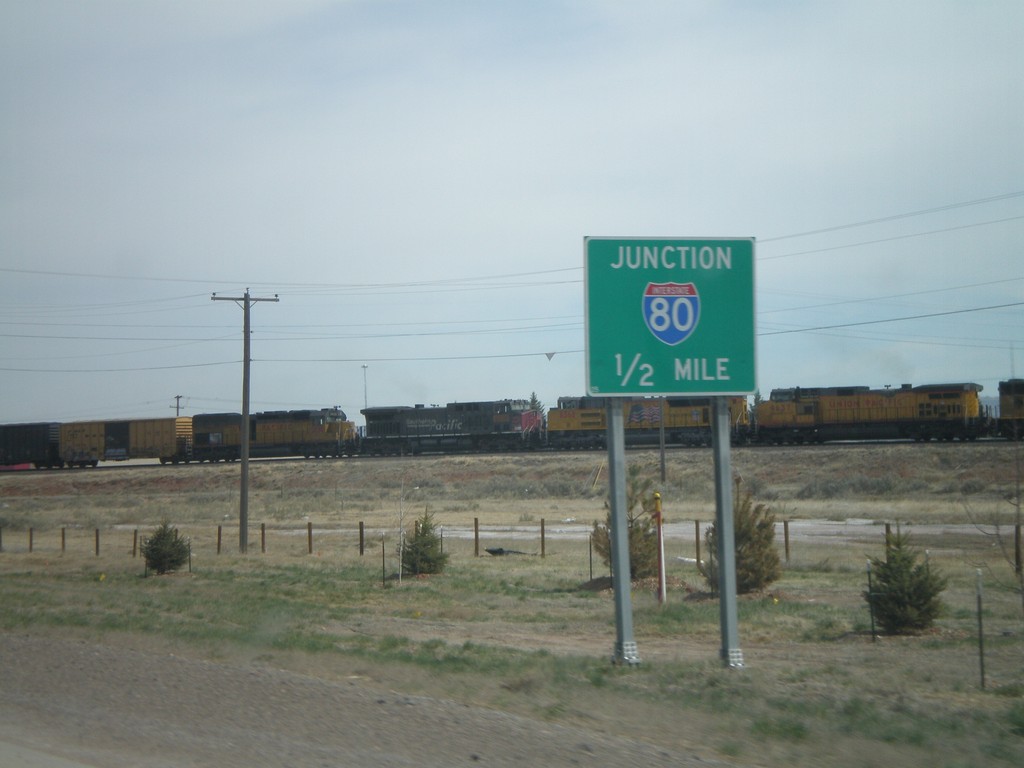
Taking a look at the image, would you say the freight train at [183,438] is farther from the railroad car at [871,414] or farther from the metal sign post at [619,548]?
the metal sign post at [619,548]

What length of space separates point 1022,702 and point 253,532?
33.8 meters

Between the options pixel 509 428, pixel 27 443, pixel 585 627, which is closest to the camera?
pixel 585 627

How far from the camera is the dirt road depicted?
21.2ft

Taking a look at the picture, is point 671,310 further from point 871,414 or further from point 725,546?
point 871,414

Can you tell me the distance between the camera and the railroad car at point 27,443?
8156 centimetres

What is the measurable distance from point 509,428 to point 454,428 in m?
4.67

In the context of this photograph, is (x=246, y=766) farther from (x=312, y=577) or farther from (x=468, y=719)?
(x=312, y=577)

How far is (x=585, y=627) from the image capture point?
1573cm

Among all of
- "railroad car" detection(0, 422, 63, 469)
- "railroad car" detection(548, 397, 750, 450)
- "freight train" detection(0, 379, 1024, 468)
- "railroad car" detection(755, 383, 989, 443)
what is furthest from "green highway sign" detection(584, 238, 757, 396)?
"railroad car" detection(0, 422, 63, 469)

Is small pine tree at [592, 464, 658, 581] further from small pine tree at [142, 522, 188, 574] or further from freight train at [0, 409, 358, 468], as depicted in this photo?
freight train at [0, 409, 358, 468]

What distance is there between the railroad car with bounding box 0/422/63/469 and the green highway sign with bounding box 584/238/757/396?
269ft

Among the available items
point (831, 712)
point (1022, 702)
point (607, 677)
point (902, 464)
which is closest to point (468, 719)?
point (607, 677)

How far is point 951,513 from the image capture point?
37.7 meters

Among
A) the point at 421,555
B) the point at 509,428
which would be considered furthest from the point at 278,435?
the point at 421,555
